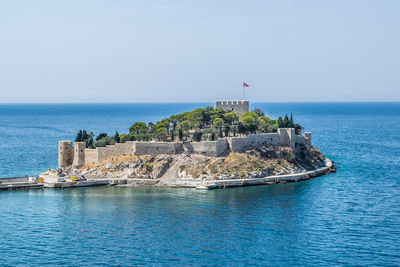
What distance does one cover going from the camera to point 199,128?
249 ft

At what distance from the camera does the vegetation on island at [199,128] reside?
2785 inches

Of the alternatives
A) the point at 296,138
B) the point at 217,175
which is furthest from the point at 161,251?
the point at 296,138

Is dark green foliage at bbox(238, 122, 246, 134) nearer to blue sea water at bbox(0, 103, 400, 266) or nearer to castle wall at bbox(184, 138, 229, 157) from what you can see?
castle wall at bbox(184, 138, 229, 157)

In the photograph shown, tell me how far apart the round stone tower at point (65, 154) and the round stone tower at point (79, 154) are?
144 cm

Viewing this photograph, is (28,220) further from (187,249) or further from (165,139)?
(165,139)

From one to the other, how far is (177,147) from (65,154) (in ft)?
55.4

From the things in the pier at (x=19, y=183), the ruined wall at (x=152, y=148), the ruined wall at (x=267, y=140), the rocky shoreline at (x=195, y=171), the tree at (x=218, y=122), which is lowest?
the pier at (x=19, y=183)

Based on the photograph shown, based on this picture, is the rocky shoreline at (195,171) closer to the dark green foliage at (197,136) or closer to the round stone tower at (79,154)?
the round stone tower at (79,154)

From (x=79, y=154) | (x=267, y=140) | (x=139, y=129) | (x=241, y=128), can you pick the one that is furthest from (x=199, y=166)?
(x=79, y=154)

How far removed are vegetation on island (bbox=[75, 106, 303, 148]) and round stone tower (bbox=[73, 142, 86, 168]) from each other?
300 centimetres

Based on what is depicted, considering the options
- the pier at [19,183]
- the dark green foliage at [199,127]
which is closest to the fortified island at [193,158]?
the dark green foliage at [199,127]

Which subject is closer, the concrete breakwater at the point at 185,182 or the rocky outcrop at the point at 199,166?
the concrete breakwater at the point at 185,182

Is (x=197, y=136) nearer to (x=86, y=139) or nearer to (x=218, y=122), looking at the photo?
(x=218, y=122)

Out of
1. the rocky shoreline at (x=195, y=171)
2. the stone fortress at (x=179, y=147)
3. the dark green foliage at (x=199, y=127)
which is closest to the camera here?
the rocky shoreline at (x=195, y=171)
